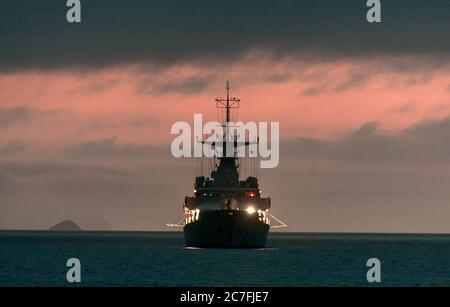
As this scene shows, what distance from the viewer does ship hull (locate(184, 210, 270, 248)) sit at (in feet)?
457

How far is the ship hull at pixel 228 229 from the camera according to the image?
139375 millimetres

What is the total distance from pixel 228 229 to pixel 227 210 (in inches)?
148

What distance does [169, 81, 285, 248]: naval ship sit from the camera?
141m

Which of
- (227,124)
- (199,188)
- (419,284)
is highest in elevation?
(227,124)

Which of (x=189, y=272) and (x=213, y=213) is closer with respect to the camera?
(x=189, y=272)

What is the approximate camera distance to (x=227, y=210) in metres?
138

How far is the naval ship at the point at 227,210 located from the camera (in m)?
141

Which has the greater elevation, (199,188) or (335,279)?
(199,188)

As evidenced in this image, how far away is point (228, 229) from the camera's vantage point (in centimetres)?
14088
